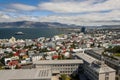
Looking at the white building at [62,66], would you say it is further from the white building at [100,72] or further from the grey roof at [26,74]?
the grey roof at [26,74]

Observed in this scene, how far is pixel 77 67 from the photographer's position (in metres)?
28.8

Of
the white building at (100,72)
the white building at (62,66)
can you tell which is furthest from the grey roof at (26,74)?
the white building at (62,66)

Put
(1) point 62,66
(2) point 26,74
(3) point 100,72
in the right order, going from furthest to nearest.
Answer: (1) point 62,66
(3) point 100,72
(2) point 26,74

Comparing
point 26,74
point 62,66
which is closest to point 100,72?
point 62,66

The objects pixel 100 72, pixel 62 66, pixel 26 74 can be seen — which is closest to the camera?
pixel 26 74

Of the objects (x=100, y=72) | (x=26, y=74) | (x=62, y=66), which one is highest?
(x=26, y=74)

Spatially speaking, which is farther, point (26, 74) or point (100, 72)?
point (100, 72)

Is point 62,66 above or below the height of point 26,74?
below

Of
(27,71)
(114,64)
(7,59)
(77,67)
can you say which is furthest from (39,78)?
(7,59)

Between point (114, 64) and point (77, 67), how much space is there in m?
5.05

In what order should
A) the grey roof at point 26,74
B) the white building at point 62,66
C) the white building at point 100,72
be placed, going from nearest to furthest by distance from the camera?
the grey roof at point 26,74 < the white building at point 100,72 < the white building at point 62,66

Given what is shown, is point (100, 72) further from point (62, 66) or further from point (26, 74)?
point (26, 74)

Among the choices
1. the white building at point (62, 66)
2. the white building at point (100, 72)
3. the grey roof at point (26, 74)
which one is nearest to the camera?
the grey roof at point (26, 74)

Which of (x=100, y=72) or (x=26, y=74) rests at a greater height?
(x=26, y=74)
